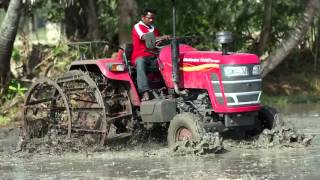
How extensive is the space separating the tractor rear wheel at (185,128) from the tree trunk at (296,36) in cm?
824

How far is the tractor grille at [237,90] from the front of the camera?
31.7 ft

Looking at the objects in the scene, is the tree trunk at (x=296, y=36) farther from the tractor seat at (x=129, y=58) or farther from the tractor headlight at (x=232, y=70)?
the tractor headlight at (x=232, y=70)

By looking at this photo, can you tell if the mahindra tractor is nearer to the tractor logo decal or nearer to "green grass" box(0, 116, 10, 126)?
the tractor logo decal

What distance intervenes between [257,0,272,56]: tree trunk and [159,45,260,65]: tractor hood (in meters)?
8.72

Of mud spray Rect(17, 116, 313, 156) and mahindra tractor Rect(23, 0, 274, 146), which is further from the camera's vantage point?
mahindra tractor Rect(23, 0, 274, 146)

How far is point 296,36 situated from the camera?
58.1 ft

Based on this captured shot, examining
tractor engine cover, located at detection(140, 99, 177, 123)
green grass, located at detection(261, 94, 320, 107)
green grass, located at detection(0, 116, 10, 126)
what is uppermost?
green grass, located at detection(261, 94, 320, 107)

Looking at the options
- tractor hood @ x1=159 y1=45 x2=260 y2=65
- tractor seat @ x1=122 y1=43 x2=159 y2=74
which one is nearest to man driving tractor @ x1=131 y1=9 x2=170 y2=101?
tractor seat @ x1=122 y1=43 x2=159 y2=74

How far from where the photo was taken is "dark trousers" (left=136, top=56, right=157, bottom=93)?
34.4 feet

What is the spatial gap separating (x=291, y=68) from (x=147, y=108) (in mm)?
11971

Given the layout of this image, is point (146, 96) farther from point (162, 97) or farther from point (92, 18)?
point (92, 18)

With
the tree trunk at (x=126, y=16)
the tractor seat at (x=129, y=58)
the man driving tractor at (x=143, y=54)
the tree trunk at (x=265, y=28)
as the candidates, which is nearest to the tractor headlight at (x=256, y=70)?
the man driving tractor at (x=143, y=54)

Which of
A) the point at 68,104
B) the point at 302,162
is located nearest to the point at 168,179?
the point at 302,162

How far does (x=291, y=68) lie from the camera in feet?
70.7
